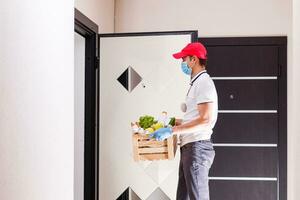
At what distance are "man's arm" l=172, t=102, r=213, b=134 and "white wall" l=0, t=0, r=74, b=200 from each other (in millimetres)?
823

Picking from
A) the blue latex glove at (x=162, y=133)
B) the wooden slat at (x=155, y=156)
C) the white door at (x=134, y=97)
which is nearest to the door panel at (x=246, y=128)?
the white door at (x=134, y=97)

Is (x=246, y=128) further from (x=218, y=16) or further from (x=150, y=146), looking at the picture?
(x=150, y=146)

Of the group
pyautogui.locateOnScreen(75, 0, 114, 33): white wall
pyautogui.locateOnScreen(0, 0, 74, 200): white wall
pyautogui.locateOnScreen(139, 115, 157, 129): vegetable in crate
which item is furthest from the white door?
pyautogui.locateOnScreen(0, 0, 74, 200): white wall

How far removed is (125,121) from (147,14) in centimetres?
110

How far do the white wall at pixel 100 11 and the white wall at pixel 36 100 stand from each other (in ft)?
4.61

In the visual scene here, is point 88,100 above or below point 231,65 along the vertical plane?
below

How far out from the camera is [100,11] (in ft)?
14.3

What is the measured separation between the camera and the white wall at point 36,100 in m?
1.73

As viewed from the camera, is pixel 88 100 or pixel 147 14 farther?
pixel 147 14

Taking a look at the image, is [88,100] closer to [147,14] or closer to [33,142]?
[147,14]

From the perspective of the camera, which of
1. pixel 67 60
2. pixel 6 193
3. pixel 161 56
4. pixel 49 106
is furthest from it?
pixel 161 56

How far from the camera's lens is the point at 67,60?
240cm

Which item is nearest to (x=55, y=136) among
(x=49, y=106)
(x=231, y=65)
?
(x=49, y=106)

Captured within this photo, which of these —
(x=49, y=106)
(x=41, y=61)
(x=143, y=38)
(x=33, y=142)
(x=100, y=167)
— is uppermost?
(x=143, y=38)
